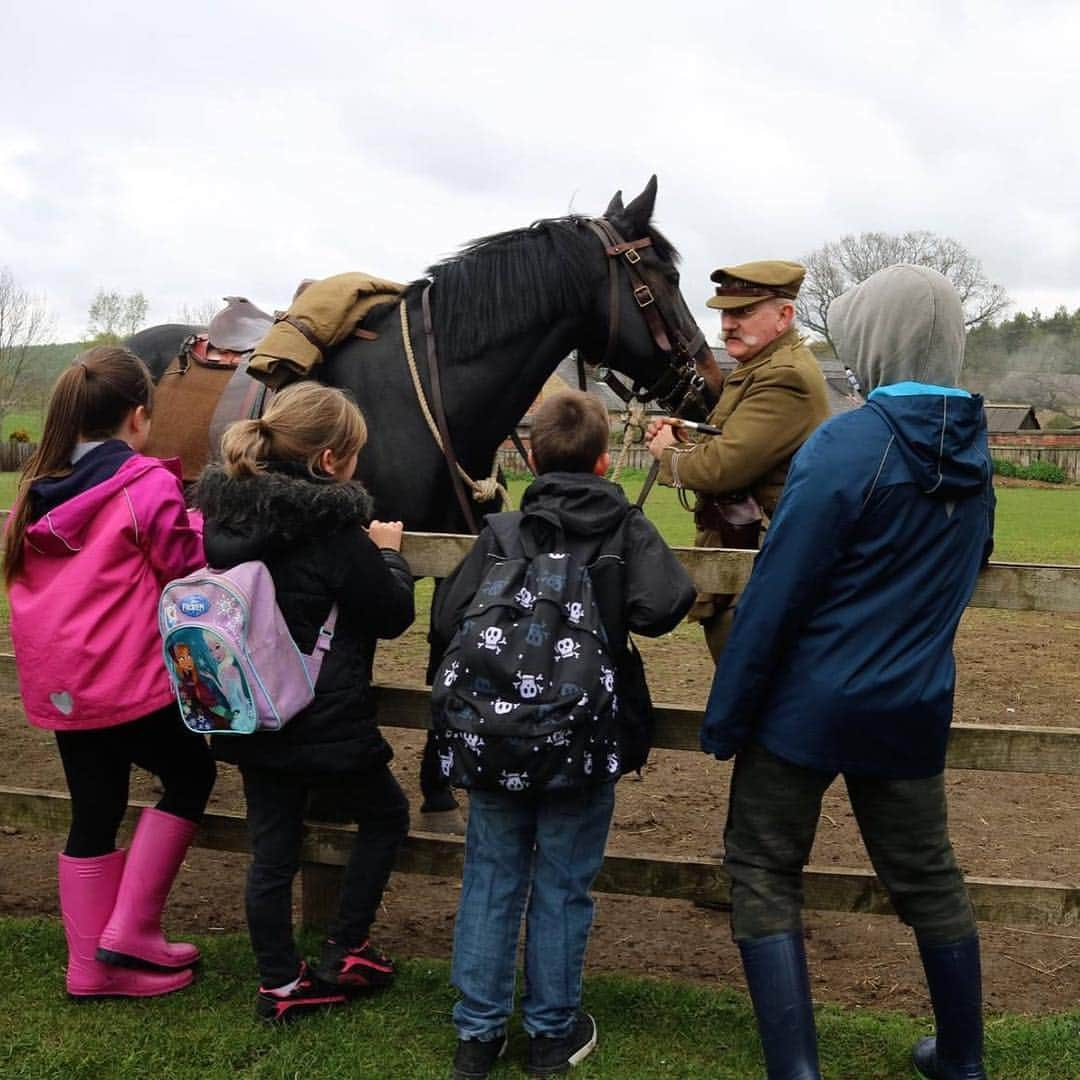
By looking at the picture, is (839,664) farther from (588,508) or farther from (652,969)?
(652,969)

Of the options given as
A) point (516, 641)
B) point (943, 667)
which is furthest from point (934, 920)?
point (516, 641)

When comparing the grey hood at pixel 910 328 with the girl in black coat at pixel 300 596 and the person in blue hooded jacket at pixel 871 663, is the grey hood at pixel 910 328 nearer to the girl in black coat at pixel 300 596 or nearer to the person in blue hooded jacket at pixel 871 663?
the person in blue hooded jacket at pixel 871 663

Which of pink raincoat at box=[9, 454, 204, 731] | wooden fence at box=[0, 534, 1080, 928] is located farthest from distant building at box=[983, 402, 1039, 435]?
pink raincoat at box=[9, 454, 204, 731]

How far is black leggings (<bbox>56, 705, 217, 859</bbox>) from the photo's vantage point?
10.1 ft

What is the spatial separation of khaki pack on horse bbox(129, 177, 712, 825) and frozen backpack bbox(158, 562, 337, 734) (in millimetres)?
1415

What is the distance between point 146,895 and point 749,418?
2.20 metres

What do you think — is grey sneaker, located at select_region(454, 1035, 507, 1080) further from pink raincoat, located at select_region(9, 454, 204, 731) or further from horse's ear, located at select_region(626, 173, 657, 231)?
horse's ear, located at select_region(626, 173, 657, 231)

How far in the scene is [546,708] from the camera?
2.48 m

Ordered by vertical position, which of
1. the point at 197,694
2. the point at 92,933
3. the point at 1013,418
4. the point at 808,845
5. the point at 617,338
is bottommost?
the point at 92,933

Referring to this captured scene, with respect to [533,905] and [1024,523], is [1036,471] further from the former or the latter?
[533,905]

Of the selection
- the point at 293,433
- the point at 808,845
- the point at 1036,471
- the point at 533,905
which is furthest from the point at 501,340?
the point at 1036,471

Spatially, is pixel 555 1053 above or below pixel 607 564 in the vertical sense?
below

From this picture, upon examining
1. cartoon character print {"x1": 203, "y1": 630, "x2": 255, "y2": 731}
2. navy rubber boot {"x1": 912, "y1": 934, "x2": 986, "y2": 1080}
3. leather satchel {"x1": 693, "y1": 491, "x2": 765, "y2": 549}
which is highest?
leather satchel {"x1": 693, "y1": 491, "x2": 765, "y2": 549}

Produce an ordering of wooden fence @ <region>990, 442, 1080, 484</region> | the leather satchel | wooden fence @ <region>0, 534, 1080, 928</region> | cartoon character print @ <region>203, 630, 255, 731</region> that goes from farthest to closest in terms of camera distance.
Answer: wooden fence @ <region>990, 442, 1080, 484</region>
the leather satchel
wooden fence @ <region>0, 534, 1080, 928</region>
cartoon character print @ <region>203, 630, 255, 731</region>
